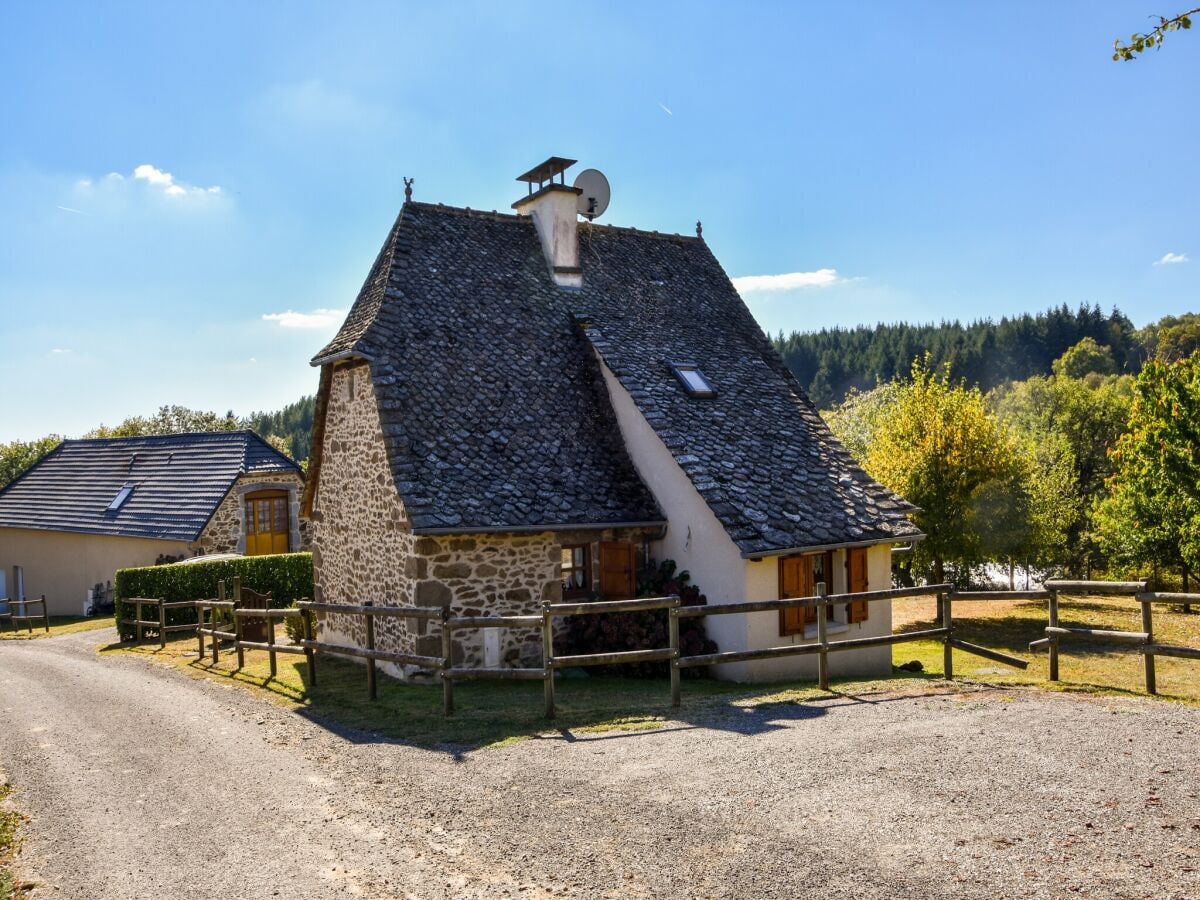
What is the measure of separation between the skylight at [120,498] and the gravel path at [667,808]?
71.1ft

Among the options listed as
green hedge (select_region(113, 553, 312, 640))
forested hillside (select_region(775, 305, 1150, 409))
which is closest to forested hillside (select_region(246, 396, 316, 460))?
forested hillside (select_region(775, 305, 1150, 409))

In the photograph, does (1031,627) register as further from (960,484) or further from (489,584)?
(489,584)

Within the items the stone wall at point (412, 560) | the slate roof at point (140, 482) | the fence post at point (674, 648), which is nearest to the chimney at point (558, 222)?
the stone wall at point (412, 560)

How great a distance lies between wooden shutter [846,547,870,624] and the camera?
14.9 m

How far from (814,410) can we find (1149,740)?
1024 centimetres

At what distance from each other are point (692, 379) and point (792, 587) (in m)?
4.53

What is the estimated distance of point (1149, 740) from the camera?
810cm

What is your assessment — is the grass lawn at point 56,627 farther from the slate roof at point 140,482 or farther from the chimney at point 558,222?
the chimney at point 558,222

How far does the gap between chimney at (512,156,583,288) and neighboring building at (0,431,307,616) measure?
1471cm

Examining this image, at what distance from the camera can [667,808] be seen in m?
6.86

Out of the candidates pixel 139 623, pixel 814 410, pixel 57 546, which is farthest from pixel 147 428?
pixel 814 410

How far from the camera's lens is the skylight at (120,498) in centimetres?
2987

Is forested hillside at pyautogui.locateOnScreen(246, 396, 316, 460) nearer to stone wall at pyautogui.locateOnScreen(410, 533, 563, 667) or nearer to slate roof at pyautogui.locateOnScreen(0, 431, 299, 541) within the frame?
slate roof at pyautogui.locateOnScreen(0, 431, 299, 541)

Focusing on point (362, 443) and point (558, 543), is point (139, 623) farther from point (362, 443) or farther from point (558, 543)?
point (558, 543)
